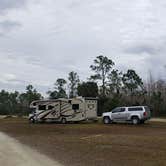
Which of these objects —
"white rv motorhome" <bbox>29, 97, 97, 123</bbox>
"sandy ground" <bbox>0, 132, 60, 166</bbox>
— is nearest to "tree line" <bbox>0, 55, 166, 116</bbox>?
"white rv motorhome" <bbox>29, 97, 97, 123</bbox>

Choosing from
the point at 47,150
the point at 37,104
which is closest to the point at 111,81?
the point at 37,104

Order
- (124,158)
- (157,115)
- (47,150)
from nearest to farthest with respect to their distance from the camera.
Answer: (124,158) → (47,150) → (157,115)

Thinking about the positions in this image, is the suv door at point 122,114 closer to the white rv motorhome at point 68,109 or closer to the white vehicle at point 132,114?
the white vehicle at point 132,114

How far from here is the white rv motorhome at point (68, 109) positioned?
5147 centimetres

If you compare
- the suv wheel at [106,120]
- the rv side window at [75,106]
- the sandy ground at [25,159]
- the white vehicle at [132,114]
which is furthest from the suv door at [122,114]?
the sandy ground at [25,159]

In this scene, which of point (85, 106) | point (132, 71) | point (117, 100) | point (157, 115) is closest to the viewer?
point (85, 106)

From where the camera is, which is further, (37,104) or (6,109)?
(6,109)

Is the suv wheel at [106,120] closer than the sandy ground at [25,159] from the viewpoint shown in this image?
No

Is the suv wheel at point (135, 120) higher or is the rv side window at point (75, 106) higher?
the rv side window at point (75, 106)

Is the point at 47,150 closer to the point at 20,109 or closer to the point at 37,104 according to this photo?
the point at 37,104

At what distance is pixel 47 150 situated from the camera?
72.0ft

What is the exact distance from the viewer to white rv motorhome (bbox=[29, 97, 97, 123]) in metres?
51.5

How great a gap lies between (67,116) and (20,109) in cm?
5675

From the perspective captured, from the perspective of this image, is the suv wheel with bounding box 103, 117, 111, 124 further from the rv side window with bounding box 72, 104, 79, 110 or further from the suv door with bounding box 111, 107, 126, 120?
the rv side window with bounding box 72, 104, 79, 110
